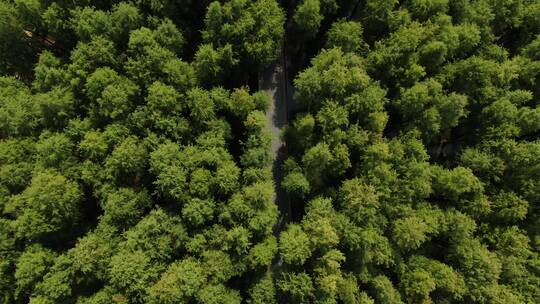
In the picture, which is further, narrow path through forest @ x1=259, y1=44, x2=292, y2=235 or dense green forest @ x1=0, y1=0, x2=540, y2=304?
narrow path through forest @ x1=259, y1=44, x2=292, y2=235

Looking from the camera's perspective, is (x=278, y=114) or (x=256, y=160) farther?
(x=278, y=114)

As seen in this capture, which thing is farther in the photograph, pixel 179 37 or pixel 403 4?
pixel 403 4

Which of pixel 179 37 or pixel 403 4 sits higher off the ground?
pixel 403 4

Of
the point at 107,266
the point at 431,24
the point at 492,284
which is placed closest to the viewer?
the point at 107,266

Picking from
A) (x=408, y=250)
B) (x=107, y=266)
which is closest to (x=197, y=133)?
(x=107, y=266)

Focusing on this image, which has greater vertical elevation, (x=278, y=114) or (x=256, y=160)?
(x=278, y=114)

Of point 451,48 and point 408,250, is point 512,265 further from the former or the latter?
point 451,48

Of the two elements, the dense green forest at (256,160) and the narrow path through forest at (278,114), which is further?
the narrow path through forest at (278,114)

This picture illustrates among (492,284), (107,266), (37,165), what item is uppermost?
(37,165)
